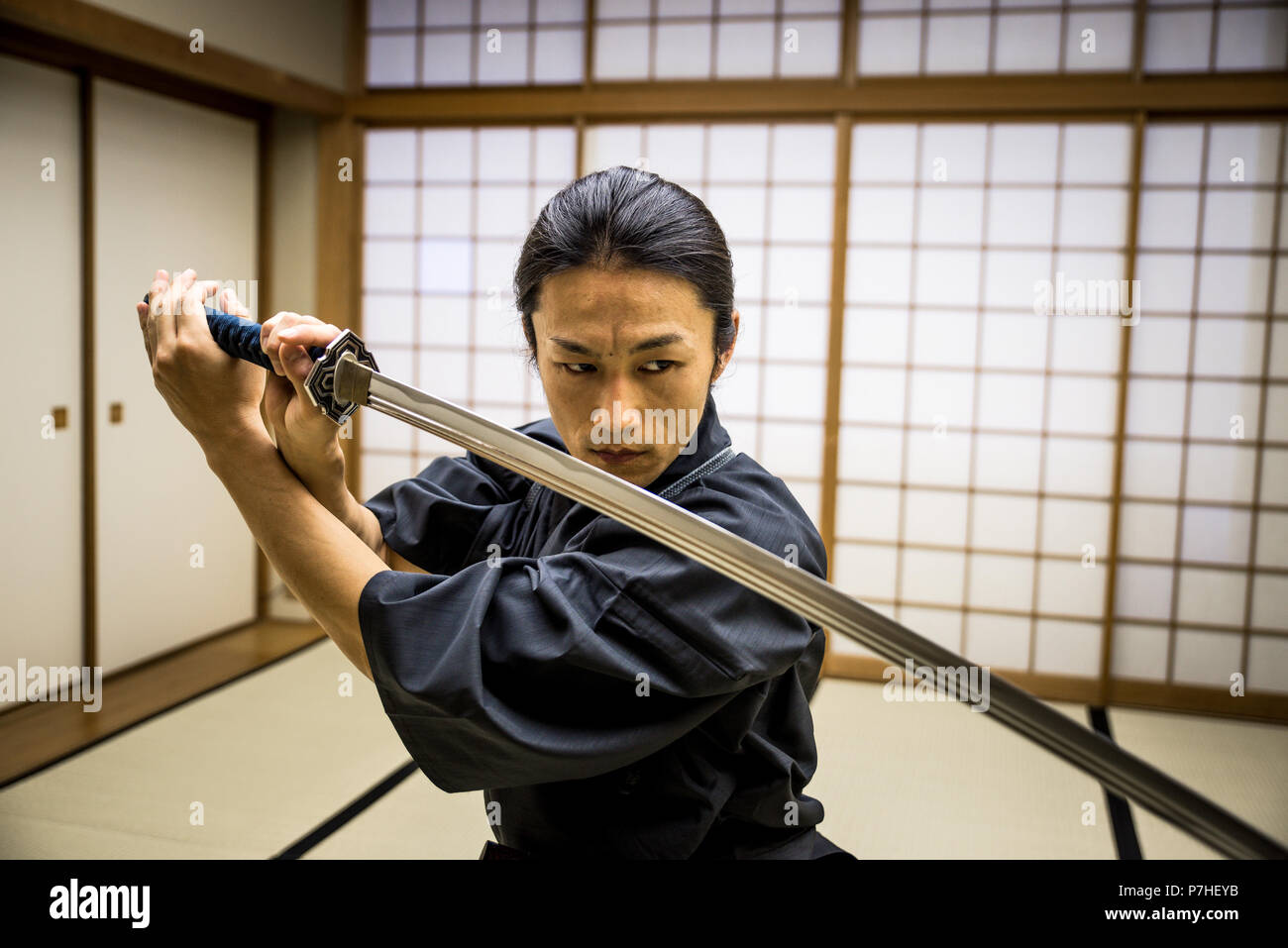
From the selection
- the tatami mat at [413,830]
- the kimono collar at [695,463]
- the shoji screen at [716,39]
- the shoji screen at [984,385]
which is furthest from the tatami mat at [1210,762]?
the shoji screen at [716,39]

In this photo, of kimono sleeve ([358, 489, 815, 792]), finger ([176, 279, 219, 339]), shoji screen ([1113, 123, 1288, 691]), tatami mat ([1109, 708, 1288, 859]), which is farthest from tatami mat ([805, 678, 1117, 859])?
finger ([176, 279, 219, 339])

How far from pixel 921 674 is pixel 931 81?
14.5 ft

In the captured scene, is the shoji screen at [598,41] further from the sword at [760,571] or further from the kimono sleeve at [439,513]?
the sword at [760,571]

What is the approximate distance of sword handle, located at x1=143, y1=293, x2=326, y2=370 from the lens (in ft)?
3.17

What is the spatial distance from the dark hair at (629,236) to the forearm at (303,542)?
32 cm

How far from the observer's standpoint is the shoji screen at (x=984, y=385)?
15.0 feet

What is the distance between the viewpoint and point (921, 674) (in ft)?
2.52

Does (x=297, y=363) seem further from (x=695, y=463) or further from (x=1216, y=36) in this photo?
(x=1216, y=36)

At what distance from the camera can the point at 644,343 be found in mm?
→ 970

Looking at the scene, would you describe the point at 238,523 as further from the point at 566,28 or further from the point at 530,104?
the point at 566,28

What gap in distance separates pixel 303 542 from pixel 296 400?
0.58 ft

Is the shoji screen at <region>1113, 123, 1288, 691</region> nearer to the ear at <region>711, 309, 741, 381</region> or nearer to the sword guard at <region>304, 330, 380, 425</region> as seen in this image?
the ear at <region>711, 309, 741, 381</region>

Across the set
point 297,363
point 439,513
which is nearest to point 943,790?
point 439,513

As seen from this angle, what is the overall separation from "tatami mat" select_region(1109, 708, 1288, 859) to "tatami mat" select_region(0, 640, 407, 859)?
2.61 meters
